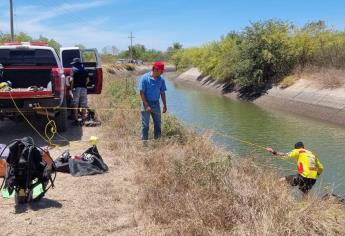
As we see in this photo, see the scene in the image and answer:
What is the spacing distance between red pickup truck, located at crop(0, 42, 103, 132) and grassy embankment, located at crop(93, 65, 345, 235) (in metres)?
3.36

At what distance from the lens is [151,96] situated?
1040cm

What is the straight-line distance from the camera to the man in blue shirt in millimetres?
10266

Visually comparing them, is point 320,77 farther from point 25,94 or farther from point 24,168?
point 24,168

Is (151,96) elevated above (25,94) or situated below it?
above

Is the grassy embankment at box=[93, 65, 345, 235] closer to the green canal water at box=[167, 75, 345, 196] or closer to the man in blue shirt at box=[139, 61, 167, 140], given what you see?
the man in blue shirt at box=[139, 61, 167, 140]

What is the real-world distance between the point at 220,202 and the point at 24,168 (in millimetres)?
2621

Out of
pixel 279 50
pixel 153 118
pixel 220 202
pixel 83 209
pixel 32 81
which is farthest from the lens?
pixel 279 50

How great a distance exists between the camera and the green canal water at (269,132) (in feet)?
41.2

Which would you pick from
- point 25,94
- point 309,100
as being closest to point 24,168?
point 25,94

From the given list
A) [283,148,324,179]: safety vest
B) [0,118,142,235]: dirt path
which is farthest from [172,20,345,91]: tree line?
[0,118,142,235]: dirt path

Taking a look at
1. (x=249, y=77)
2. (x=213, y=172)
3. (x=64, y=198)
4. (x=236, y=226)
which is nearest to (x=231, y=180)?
(x=213, y=172)

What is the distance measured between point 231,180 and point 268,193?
0.64m

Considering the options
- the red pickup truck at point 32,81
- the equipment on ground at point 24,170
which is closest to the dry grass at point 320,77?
the red pickup truck at point 32,81

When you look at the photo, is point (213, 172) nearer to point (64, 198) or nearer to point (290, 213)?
point (290, 213)
